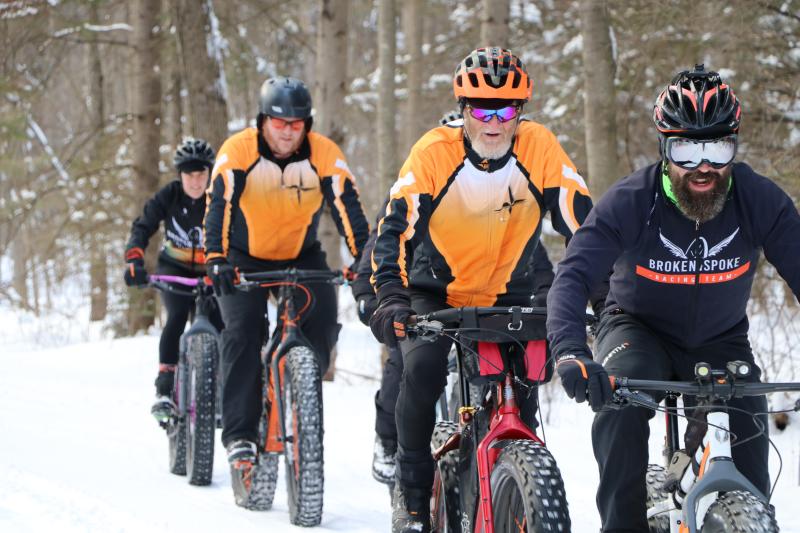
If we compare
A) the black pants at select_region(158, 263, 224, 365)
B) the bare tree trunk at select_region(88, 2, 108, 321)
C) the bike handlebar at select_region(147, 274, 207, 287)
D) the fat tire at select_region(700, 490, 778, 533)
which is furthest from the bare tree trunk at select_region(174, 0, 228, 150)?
the fat tire at select_region(700, 490, 778, 533)

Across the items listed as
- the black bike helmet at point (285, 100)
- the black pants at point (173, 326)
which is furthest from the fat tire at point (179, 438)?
the black bike helmet at point (285, 100)

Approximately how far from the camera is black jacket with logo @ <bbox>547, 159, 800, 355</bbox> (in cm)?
365

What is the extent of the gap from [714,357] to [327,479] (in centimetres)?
390

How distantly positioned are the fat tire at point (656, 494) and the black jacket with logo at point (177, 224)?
202 inches

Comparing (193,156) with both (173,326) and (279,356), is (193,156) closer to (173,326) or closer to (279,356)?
(173,326)

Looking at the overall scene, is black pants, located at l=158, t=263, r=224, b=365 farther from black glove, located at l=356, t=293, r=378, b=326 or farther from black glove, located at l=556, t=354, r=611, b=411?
black glove, located at l=556, t=354, r=611, b=411

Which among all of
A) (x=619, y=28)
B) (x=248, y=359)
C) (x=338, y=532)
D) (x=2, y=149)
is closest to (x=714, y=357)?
(x=338, y=532)

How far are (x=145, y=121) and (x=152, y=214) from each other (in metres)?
7.75

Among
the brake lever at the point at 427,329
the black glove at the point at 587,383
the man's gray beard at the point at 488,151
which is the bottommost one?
the black glove at the point at 587,383

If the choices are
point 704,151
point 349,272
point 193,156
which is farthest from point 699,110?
point 193,156

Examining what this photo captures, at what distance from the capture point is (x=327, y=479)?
7.21 metres

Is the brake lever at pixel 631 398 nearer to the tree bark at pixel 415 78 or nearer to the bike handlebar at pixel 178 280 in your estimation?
the bike handlebar at pixel 178 280

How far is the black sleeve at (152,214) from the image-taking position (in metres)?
8.25

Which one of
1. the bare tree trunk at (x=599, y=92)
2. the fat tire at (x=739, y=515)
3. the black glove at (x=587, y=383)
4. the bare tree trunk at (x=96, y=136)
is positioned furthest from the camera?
the bare tree trunk at (x=96, y=136)
